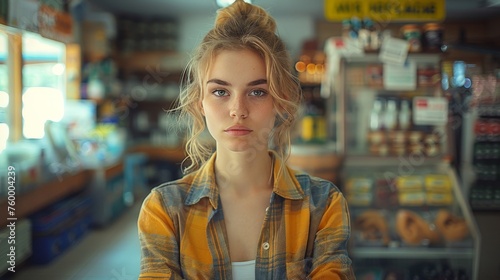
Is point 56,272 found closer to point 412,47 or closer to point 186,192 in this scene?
point 186,192

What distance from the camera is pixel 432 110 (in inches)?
65.4

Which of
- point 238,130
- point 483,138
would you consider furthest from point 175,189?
point 483,138

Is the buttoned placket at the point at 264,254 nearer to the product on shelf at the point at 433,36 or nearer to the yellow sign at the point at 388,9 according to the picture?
the yellow sign at the point at 388,9

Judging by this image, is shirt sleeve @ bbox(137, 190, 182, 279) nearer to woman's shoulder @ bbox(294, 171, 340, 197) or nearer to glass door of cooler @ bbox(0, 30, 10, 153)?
woman's shoulder @ bbox(294, 171, 340, 197)

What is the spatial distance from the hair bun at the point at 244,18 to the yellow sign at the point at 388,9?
65 cm

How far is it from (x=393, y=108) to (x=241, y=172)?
1.29 meters

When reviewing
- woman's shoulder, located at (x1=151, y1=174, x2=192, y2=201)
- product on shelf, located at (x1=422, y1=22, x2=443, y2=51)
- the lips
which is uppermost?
product on shelf, located at (x1=422, y1=22, x2=443, y2=51)

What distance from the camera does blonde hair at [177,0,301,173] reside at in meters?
0.90

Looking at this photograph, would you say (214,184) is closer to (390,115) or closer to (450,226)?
(450,226)

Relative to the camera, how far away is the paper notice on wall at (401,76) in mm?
1905

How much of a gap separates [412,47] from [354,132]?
611 millimetres

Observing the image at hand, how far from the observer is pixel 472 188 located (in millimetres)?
1603

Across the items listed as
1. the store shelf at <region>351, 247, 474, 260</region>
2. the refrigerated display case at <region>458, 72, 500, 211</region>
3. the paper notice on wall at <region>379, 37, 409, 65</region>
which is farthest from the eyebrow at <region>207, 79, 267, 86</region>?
the paper notice on wall at <region>379, 37, 409, 65</region>

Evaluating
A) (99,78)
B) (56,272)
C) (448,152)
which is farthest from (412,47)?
(99,78)
